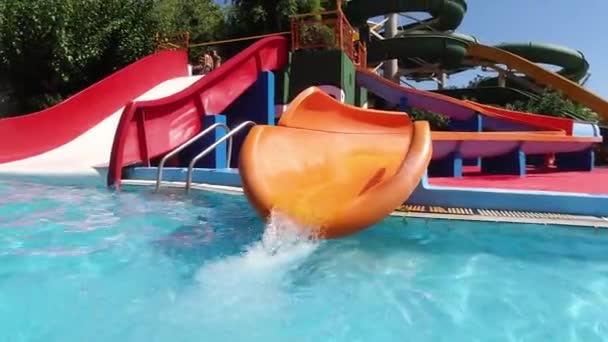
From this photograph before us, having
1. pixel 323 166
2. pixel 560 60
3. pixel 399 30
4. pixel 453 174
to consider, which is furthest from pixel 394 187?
pixel 560 60

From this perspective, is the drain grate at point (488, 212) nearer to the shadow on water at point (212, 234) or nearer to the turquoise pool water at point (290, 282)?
the turquoise pool water at point (290, 282)

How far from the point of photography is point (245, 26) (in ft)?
52.2

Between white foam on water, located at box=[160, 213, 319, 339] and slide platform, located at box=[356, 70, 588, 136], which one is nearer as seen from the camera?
white foam on water, located at box=[160, 213, 319, 339]

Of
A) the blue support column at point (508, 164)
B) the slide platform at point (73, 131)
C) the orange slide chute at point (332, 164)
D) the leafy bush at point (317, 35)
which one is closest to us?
the orange slide chute at point (332, 164)

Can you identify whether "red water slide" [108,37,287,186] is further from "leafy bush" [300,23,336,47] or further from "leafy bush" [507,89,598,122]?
"leafy bush" [507,89,598,122]

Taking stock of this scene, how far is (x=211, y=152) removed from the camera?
22.8ft

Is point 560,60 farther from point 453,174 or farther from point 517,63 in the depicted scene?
point 453,174

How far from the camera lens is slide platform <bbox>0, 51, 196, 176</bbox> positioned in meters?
7.27

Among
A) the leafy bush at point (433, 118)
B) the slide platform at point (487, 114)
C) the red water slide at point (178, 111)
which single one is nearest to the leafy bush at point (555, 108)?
the leafy bush at point (433, 118)

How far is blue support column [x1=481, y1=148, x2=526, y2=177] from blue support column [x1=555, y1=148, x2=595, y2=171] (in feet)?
5.66

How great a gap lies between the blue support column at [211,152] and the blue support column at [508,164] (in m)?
3.93

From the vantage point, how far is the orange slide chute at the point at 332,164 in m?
3.37

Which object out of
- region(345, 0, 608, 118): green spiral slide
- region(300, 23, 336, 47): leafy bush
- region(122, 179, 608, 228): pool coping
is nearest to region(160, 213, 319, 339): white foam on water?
region(122, 179, 608, 228): pool coping

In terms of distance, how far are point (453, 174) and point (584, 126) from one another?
3.10 meters
